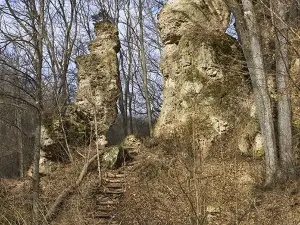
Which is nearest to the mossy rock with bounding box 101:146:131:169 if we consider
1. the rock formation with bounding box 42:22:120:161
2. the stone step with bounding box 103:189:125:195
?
the stone step with bounding box 103:189:125:195

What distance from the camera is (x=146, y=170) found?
1223 centimetres

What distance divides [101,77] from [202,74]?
193 inches

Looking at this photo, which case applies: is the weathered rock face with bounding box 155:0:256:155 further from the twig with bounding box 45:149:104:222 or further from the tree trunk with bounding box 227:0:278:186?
the twig with bounding box 45:149:104:222

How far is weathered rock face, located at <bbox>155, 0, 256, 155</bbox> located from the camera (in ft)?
41.5

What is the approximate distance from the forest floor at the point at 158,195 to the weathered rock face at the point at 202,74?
4.03 feet

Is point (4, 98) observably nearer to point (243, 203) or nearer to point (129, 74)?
point (243, 203)

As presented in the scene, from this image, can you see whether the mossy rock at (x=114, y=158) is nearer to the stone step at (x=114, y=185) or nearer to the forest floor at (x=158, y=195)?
the forest floor at (x=158, y=195)

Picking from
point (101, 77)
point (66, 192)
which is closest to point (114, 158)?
point (66, 192)

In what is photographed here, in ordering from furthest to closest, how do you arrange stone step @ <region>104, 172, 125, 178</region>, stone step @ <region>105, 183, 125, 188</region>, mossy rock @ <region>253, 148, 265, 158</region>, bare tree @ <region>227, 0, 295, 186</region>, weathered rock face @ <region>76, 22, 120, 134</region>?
1. weathered rock face @ <region>76, 22, 120, 134</region>
2. stone step @ <region>104, 172, 125, 178</region>
3. stone step @ <region>105, 183, 125, 188</region>
4. mossy rock @ <region>253, 148, 265, 158</region>
5. bare tree @ <region>227, 0, 295, 186</region>

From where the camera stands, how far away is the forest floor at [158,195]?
7848mm

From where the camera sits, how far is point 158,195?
10.2 m

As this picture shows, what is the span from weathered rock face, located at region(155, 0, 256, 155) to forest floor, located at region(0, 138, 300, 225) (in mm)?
1227

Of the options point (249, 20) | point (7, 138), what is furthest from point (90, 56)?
point (7, 138)

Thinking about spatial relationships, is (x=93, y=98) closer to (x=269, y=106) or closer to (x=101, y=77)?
(x=101, y=77)
